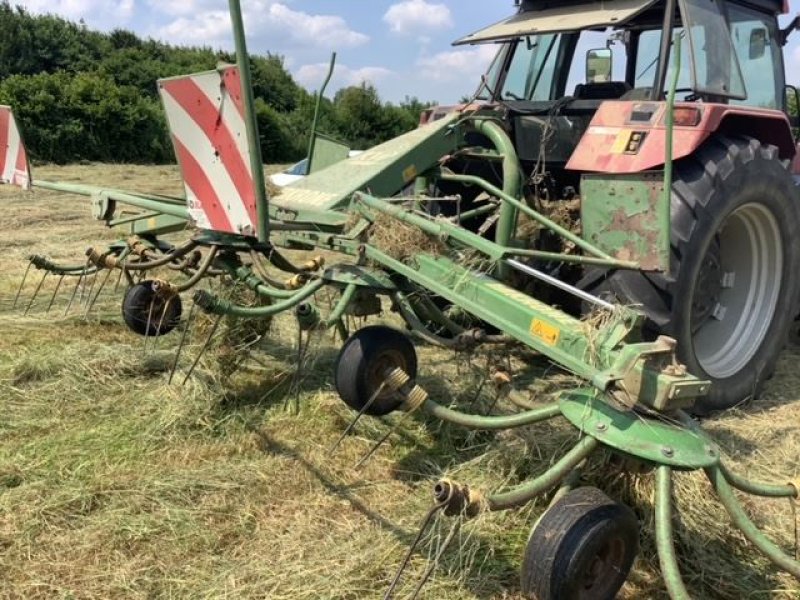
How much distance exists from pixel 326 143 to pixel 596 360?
2766 mm

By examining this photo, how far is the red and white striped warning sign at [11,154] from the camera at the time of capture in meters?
4.03

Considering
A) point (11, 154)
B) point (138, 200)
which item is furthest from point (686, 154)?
point (11, 154)

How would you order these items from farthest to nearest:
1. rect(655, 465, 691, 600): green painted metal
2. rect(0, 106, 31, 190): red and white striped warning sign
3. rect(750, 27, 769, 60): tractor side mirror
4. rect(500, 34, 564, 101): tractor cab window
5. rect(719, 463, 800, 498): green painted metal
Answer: rect(500, 34, 564, 101): tractor cab window, rect(750, 27, 769, 60): tractor side mirror, rect(0, 106, 31, 190): red and white striped warning sign, rect(719, 463, 800, 498): green painted metal, rect(655, 465, 691, 600): green painted metal

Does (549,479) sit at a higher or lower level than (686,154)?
lower

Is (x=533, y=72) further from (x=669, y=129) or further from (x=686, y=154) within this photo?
(x=669, y=129)

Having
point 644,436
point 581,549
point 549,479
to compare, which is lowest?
point 581,549

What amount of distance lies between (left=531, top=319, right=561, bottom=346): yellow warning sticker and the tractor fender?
4.03ft

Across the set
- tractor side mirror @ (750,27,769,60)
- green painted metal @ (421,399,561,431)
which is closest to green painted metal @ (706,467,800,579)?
green painted metal @ (421,399,561,431)

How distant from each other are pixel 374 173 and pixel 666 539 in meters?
2.08

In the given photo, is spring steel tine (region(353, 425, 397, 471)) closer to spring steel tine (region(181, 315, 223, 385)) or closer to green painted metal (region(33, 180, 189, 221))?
spring steel tine (region(181, 315, 223, 385))

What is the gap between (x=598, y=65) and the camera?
478cm

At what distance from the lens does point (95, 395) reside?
3.43 metres

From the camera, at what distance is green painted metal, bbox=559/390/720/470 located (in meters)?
1.98

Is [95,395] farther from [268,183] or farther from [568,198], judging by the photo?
[568,198]
